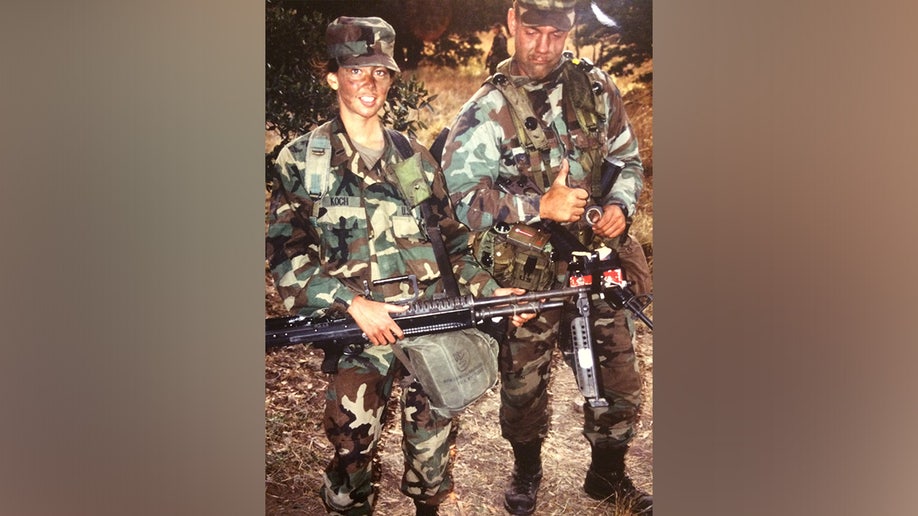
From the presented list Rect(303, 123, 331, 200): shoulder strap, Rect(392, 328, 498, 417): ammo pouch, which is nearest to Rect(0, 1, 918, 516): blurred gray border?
Rect(303, 123, 331, 200): shoulder strap

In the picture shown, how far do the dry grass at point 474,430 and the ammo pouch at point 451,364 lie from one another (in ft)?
0.17

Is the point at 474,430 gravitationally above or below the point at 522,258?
below

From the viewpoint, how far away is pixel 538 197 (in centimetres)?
204

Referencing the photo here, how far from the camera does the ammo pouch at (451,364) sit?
79.9 inches

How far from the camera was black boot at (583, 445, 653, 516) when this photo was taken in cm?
204

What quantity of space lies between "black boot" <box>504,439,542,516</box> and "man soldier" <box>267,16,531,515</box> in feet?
0.62

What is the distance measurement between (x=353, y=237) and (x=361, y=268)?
10 cm

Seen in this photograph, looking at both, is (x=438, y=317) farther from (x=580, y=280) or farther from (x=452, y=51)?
(x=452, y=51)

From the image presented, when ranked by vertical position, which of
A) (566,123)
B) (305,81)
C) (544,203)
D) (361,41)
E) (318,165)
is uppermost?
(361,41)

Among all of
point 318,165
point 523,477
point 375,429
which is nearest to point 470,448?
point 523,477

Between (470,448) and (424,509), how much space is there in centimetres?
23

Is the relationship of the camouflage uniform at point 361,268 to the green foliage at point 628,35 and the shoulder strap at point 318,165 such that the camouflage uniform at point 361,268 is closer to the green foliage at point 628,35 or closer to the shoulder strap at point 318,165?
the shoulder strap at point 318,165

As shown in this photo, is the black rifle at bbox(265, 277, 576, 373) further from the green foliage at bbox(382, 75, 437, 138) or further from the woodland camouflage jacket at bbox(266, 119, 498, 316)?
the green foliage at bbox(382, 75, 437, 138)
